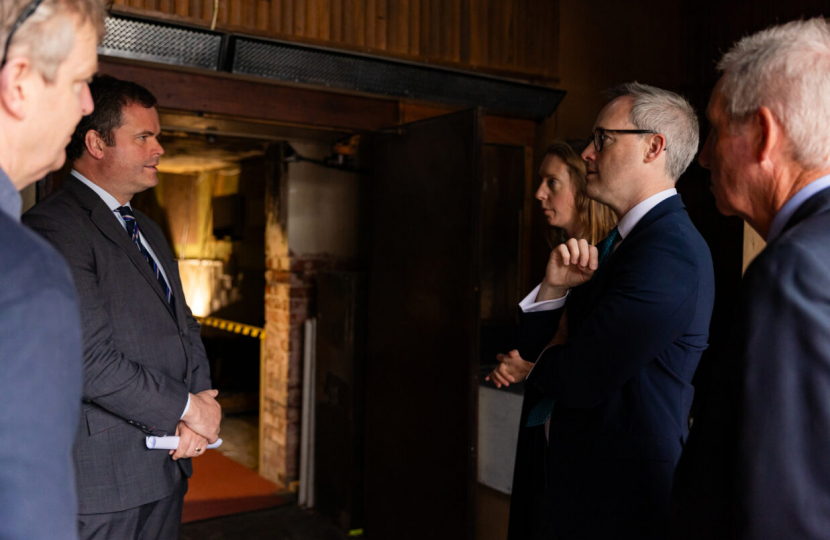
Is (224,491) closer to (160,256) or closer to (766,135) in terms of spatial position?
(160,256)

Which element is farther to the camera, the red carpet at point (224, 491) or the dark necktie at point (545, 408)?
the red carpet at point (224, 491)

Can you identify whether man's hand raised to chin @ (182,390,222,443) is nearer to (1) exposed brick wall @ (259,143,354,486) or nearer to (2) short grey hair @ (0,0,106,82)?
(2) short grey hair @ (0,0,106,82)

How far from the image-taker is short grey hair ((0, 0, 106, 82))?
2.55 feet

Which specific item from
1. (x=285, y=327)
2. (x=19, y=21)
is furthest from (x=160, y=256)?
(x=285, y=327)

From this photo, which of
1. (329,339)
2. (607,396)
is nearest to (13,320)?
(607,396)

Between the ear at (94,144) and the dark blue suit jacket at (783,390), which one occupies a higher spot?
the ear at (94,144)

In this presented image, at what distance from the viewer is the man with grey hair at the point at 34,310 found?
667mm

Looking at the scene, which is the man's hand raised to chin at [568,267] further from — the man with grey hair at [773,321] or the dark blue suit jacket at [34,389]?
the dark blue suit jacket at [34,389]

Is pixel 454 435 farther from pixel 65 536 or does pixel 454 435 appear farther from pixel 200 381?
pixel 65 536

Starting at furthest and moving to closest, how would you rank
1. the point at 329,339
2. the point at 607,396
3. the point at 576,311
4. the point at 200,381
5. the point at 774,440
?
1. the point at 329,339
2. the point at 200,381
3. the point at 576,311
4. the point at 607,396
5. the point at 774,440

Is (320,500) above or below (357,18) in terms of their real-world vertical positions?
below

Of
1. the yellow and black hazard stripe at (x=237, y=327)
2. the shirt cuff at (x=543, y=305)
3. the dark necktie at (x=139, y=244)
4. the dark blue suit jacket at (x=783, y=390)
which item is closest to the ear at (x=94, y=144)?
the dark necktie at (x=139, y=244)

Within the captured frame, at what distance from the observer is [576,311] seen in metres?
1.66

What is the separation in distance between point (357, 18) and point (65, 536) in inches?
117
